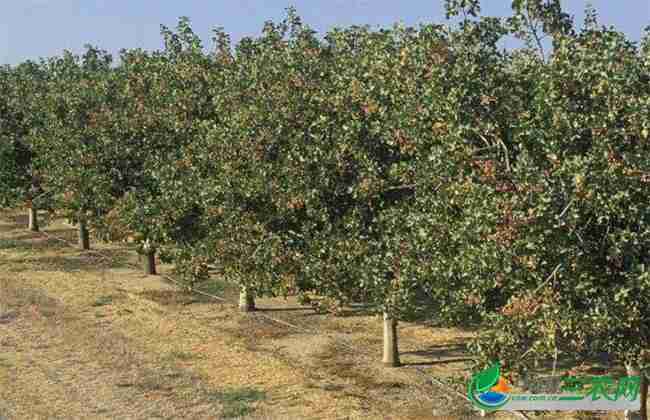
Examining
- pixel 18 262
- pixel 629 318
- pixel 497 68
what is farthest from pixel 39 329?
pixel 629 318

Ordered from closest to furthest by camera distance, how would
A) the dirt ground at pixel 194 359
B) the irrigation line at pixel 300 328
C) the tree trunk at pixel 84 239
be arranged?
the dirt ground at pixel 194 359
the irrigation line at pixel 300 328
the tree trunk at pixel 84 239

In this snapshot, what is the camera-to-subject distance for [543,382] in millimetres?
19594

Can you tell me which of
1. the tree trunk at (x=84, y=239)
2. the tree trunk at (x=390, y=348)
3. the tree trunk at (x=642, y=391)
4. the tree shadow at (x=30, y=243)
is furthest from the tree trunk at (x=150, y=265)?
the tree trunk at (x=642, y=391)

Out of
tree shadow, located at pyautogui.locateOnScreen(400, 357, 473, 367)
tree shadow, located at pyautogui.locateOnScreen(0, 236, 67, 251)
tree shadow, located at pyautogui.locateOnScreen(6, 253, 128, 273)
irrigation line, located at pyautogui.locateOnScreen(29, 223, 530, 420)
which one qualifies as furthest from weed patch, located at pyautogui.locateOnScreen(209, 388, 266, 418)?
tree shadow, located at pyautogui.locateOnScreen(0, 236, 67, 251)

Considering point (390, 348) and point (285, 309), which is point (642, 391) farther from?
point (285, 309)

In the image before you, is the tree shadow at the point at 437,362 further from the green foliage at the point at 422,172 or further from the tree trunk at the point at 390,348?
→ the green foliage at the point at 422,172

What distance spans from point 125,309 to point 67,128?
10.4 metres

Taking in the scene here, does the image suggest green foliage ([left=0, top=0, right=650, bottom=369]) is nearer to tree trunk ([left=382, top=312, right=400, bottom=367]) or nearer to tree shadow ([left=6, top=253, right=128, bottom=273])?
tree trunk ([left=382, top=312, right=400, bottom=367])

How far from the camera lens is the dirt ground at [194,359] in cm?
2150

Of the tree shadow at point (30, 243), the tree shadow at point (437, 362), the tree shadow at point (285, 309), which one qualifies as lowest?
the tree shadow at point (437, 362)

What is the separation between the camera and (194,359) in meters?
26.1

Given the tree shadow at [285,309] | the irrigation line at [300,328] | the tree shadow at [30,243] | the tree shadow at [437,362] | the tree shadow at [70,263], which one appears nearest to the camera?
the irrigation line at [300,328]

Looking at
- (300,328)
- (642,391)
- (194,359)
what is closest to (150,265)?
(300,328)

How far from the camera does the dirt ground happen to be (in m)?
21.5
